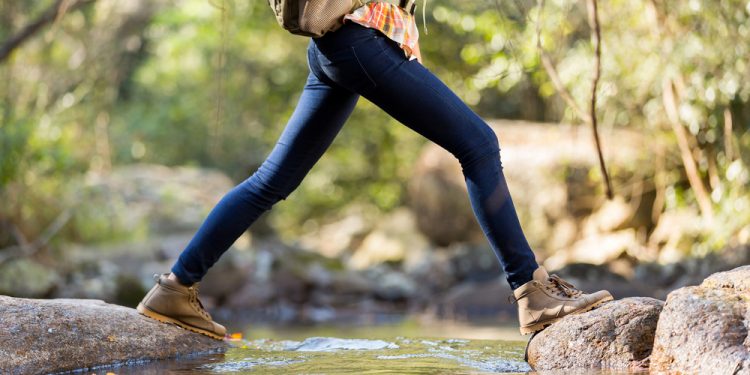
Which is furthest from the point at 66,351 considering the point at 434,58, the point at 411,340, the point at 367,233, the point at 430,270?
the point at 367,233

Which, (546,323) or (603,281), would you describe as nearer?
(546,323)

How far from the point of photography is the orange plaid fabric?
2.96 meters

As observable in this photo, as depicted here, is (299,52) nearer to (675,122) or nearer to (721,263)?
(675,122)

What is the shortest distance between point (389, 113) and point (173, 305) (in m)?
1.14

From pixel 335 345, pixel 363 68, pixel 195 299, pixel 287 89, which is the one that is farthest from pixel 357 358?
pixel 287 89

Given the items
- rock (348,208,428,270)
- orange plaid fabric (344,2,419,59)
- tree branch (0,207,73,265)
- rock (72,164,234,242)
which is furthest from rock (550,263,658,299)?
orange plaid fabric (344,2,419,59)

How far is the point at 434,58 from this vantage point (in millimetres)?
15164

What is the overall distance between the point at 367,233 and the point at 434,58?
3443 millimetres

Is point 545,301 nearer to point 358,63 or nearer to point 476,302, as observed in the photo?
point 358,63

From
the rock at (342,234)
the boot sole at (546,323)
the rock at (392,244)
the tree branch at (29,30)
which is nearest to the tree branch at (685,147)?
the rock at (392,244)

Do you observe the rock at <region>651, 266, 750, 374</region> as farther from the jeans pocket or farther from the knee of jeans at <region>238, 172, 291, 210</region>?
the knee of jeans at <region>238, 172, 291, 210</region>

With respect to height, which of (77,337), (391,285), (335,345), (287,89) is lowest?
(77,337)

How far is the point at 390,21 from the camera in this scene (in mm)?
3023

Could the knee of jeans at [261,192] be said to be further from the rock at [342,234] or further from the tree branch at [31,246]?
the rock at [342,234]
